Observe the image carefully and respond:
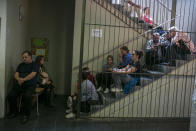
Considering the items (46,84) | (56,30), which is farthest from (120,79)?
(56,30)

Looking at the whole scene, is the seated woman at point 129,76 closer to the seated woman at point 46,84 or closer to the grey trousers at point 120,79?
the grey trousers at point 120,79

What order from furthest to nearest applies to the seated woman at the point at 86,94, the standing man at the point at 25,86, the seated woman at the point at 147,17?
the seated woman at the point at 147,17 < the seated woman at the point at 86,94 < the standing man at the point at 25,86

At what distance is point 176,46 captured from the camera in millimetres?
4352

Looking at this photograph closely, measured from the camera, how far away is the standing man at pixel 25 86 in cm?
366

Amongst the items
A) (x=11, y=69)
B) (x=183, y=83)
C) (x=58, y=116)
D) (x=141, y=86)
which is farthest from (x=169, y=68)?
(x=11, y=69)

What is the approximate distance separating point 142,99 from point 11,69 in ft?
9.30

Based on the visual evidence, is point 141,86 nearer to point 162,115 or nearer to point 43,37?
point 162,115

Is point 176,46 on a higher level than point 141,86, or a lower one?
higher

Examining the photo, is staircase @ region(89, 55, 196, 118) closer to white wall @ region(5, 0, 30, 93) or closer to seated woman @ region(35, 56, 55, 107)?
seated woman @ region(35, 56, 55, 107)

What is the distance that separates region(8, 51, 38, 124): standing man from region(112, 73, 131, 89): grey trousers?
1662 mm

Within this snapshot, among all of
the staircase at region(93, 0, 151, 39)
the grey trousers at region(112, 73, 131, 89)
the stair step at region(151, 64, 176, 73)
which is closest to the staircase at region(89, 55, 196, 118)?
the stair step at region(151, 64, 176, 73)

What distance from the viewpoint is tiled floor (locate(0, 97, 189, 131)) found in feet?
11.1

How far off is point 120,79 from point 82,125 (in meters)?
1.26

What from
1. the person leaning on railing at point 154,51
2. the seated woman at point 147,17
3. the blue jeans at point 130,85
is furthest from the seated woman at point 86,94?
the seated woman at point 147,17
